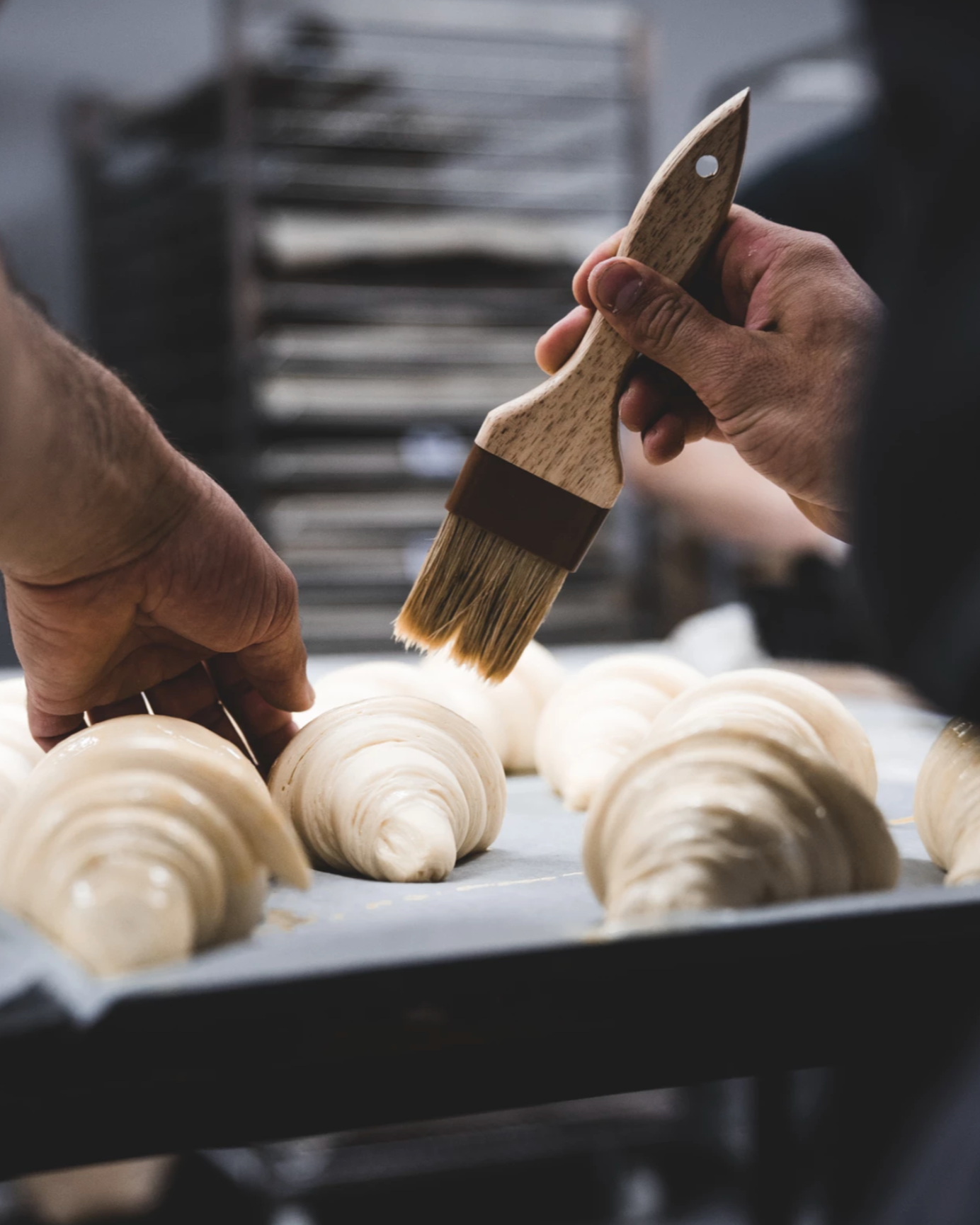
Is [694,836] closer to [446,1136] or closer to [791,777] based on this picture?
[791,777]

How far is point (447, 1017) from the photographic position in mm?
548

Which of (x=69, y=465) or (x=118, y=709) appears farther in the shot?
(x=118, y=709)

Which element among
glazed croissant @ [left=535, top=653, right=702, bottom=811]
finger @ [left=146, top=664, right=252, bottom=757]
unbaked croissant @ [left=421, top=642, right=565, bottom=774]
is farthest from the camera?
unbaked croissant @ [left=421, top=642, right=565, bottom=774]

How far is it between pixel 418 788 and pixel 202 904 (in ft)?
0.80

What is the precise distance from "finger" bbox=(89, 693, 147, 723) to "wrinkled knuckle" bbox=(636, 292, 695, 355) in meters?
0.48

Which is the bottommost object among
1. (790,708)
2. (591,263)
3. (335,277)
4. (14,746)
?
(335,277)

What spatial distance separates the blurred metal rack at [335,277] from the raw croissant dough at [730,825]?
7.29 ft

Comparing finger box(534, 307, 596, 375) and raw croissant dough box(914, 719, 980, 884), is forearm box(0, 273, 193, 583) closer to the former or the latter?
finger box(534, 307, 596, 375)

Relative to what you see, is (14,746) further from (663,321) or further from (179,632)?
(663,321)

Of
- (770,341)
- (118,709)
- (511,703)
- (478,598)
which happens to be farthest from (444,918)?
(511,703)

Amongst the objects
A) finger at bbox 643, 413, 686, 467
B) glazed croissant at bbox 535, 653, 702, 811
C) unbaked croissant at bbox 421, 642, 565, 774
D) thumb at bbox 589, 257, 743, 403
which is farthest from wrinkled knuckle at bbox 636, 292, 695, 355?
unbaked croissant at bbox 421, 642, 565, 774

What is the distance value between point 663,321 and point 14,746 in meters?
0.59

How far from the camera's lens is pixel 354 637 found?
2.90 meters

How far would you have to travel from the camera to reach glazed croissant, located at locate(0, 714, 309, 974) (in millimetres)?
568
